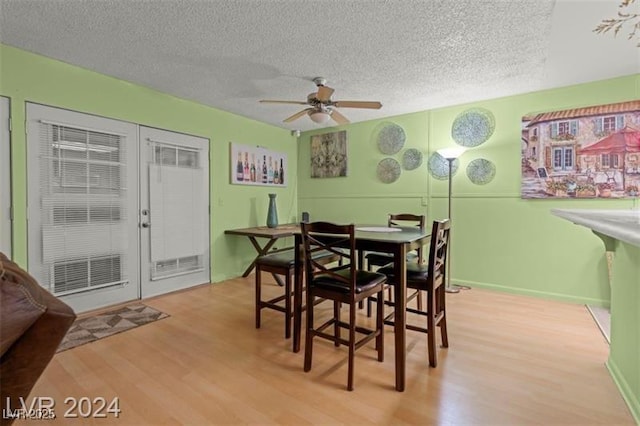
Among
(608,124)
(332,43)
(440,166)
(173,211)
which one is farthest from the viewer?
(440,166)

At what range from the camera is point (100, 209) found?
299cm

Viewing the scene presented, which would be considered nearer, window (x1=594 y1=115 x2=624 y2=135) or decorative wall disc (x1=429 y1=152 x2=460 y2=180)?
window (x1=594 y1=115 x2=624 y2=135)

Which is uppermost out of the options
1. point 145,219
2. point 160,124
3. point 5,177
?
point 160,124

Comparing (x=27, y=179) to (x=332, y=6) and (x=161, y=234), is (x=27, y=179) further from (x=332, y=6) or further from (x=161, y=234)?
(x=332, y=6)

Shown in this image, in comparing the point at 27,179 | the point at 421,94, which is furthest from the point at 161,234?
the point at 421,94

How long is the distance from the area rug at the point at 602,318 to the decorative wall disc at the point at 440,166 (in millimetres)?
1951

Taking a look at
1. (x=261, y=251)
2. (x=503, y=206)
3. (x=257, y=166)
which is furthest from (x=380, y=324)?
(x=257, y=166)

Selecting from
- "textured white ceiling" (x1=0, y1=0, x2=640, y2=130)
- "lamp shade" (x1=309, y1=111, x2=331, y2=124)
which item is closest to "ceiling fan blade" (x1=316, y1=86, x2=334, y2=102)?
"lamp shade" (x1=309, y1=111, x2=331, y2=124)

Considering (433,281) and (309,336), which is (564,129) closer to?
(433,281)

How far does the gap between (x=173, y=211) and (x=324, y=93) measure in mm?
2230

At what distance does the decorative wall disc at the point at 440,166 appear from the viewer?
152 inches

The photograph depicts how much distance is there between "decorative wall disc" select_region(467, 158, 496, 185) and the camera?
364cm

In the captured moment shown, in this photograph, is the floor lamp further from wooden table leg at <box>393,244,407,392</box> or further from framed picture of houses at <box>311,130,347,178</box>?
wooden table leg at <box>393,244,407,392</box>

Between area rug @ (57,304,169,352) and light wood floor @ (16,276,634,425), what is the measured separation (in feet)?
0.40
